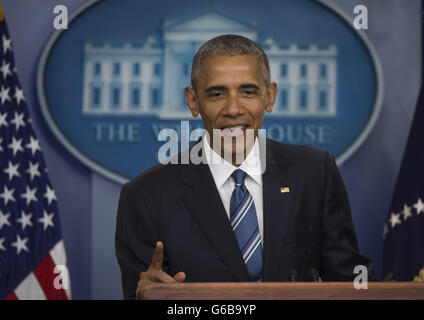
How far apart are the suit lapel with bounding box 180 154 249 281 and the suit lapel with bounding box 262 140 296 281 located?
8 cm

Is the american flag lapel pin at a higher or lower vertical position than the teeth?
lower

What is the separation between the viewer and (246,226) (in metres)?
1.61

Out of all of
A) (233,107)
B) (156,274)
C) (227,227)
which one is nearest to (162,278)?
(156,274)

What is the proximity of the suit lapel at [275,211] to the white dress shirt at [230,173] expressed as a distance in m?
0.04

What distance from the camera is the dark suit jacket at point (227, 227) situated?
1.58m

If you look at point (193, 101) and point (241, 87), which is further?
point (193, 101)

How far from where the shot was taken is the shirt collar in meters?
1.71

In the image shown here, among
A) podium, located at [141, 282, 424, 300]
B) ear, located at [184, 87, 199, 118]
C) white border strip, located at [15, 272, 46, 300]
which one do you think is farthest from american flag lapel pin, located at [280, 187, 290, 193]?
white border strip, located at [15, 272, 46, 300]

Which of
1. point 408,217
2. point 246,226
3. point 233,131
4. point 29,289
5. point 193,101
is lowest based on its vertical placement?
point 29,289

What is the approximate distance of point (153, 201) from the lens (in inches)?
66.2

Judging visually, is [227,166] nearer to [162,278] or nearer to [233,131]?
[233,131]

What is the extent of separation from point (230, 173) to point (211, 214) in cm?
16

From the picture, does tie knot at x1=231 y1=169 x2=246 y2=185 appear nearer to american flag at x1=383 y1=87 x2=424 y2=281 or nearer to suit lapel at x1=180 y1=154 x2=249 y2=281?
suit lapel at x1=180 y1=154 x2=249 y2=281

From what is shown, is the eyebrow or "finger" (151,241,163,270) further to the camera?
the eyebrow
